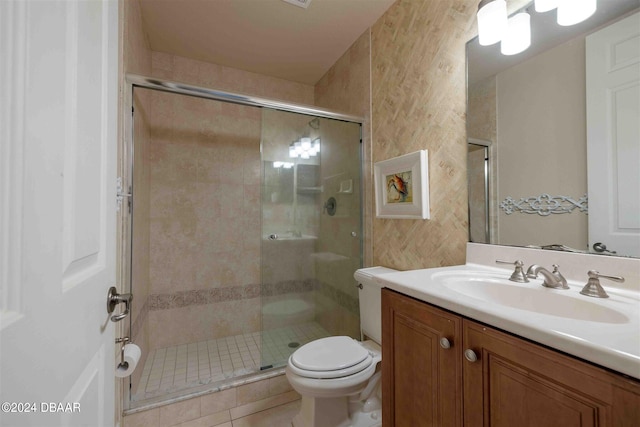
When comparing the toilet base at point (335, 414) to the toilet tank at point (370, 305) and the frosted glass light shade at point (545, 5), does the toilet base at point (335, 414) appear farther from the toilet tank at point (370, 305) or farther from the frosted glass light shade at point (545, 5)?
the frosted glass light shade at point (545, 5)

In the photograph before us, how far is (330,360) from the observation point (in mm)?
1302

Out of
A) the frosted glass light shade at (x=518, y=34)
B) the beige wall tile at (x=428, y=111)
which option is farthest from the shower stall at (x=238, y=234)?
the frosted glass light shade at (x=518, y=34)

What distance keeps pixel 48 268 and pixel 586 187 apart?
→ 4.59ft

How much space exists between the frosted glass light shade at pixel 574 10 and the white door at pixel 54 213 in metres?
1.40

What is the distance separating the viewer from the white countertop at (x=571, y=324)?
17.5 inches

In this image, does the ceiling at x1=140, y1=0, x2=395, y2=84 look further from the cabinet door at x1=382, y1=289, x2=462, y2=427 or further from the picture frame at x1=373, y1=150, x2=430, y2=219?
the cabinet door at x1=382, y1=289, x2=462, y2=427

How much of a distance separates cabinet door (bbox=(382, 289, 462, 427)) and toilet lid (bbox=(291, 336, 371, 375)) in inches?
13.4

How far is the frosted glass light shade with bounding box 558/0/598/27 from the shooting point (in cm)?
86

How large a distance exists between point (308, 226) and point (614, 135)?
172 centimetres

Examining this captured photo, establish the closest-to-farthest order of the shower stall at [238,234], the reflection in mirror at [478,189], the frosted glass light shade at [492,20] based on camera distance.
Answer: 1. the frosted glass light shade at [492,20]
2. the reflection in mirror at [478,189]
3. the shower stall at [238,234]

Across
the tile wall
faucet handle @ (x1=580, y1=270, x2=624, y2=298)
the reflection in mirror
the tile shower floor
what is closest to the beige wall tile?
the reflection in mirror

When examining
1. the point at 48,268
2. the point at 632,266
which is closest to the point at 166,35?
the point at 48,268

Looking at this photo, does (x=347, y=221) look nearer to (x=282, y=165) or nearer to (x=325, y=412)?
(x=282, y=165)

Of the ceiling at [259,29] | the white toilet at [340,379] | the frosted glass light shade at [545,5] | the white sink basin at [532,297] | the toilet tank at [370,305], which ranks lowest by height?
the white toilet at [340,379]
